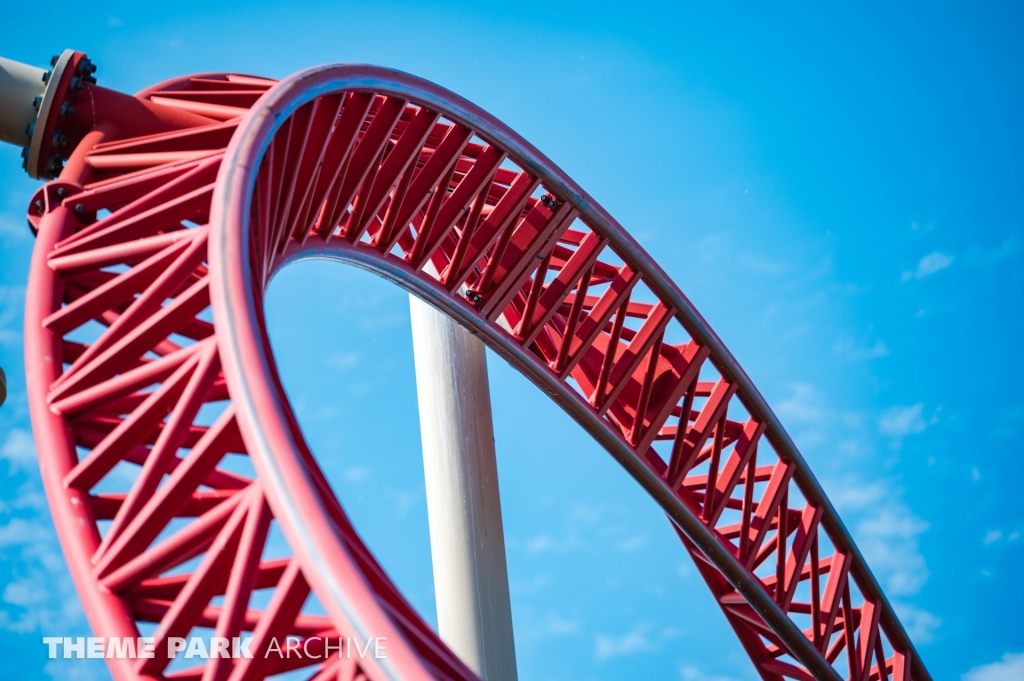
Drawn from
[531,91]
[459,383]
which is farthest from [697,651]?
[459,383]

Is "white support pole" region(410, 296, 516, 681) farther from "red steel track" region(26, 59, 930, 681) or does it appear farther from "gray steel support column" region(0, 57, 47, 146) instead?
"gray steel support column" region(0, 57, 47, 146)

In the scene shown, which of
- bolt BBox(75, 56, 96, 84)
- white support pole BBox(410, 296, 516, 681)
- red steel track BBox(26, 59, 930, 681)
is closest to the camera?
red steel track BBox(26, 59, 930, 681)

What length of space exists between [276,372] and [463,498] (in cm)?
681

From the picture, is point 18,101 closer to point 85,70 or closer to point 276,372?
point 85,70

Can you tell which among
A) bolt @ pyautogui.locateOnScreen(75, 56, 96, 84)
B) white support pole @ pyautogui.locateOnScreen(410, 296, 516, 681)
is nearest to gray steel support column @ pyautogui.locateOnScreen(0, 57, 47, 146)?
bolt @ pyautogui.locateOnScreen(75, 56, 96, 84)

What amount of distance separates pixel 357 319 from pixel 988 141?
2850 cm

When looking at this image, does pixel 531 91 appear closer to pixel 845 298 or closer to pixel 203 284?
pixel 845 298

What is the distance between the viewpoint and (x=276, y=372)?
8.18m

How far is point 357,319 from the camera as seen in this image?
177ft

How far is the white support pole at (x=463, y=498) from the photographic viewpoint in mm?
14125

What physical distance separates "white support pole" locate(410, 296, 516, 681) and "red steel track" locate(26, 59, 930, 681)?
73cm

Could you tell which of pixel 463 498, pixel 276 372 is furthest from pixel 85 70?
pixel 463 498

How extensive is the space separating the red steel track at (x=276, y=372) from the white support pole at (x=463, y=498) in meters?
0.73

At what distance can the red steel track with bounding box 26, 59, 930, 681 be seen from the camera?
23.8 feet
